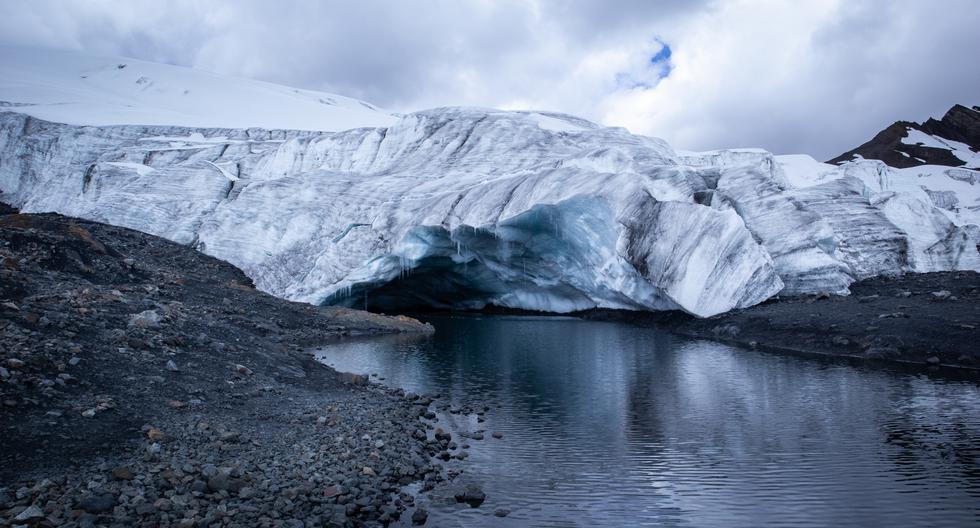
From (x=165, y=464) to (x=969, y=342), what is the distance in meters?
17.3

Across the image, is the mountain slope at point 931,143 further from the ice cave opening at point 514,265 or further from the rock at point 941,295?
the rock at point 941,295

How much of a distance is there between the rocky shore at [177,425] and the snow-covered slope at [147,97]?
34.4 meters

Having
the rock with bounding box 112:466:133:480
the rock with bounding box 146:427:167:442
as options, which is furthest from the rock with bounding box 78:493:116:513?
the rock with bounding box 146:427:167:442

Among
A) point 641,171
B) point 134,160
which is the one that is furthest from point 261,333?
point 134,160

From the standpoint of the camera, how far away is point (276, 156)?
122 feet

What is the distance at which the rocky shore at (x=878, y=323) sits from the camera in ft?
52.2

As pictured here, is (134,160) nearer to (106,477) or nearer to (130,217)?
(130,217)

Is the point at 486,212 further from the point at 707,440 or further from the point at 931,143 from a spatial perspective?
the point at 931,143

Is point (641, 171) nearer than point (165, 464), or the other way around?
point (165, 464)

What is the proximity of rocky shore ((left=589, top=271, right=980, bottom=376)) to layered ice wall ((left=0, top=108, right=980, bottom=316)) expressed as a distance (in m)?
1.06

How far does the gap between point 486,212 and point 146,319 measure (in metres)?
16.6

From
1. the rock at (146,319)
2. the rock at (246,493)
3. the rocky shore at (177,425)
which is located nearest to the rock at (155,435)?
the rocky shore at (177,425)

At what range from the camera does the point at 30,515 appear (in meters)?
5.18

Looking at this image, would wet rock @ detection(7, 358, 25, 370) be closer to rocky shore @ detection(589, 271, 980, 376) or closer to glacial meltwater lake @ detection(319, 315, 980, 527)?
glacial meltwater lake @ detection(319, 315, 980, 527)
